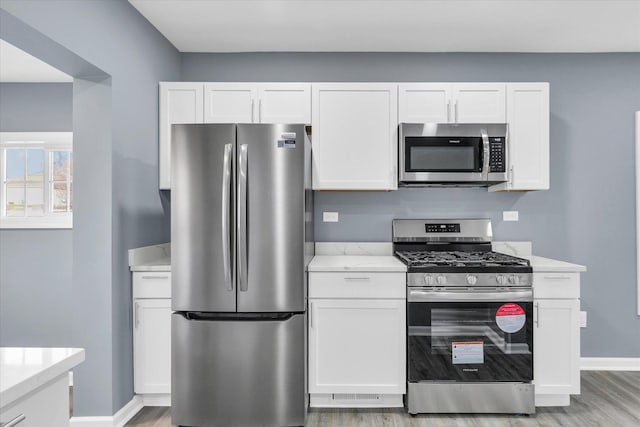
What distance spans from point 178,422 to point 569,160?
340cm

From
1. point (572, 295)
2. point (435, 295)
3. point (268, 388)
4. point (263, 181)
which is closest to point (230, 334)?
point (268, 388)

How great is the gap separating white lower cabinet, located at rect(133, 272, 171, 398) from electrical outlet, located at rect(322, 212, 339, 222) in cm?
131

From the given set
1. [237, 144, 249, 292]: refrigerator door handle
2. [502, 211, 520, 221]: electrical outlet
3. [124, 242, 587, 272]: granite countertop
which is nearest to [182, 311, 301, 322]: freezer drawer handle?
[237, 144, 249, 292]: refrigerator door handle

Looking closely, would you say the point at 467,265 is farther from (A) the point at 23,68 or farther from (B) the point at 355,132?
(A) the point at 23,68

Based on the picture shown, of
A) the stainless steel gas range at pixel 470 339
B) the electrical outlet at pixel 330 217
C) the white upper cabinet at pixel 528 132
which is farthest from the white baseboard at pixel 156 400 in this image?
the white upper cabinet at pixel 528 132

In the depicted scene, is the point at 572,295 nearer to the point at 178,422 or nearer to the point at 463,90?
the point at 463,90

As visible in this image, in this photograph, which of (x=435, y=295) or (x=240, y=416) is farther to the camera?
(x=435, y=295)

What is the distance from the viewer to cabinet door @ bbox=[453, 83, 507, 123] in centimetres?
297

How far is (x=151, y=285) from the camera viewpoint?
2596mm

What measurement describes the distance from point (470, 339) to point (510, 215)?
4.10 ft

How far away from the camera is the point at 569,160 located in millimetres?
3340

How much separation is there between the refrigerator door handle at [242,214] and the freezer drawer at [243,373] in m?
0.30

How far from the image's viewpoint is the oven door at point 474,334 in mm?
2547

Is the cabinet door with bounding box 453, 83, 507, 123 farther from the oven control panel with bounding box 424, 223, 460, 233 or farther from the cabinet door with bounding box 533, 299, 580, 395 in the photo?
the cabinet door with bounding box 533, 299, 580, 395
